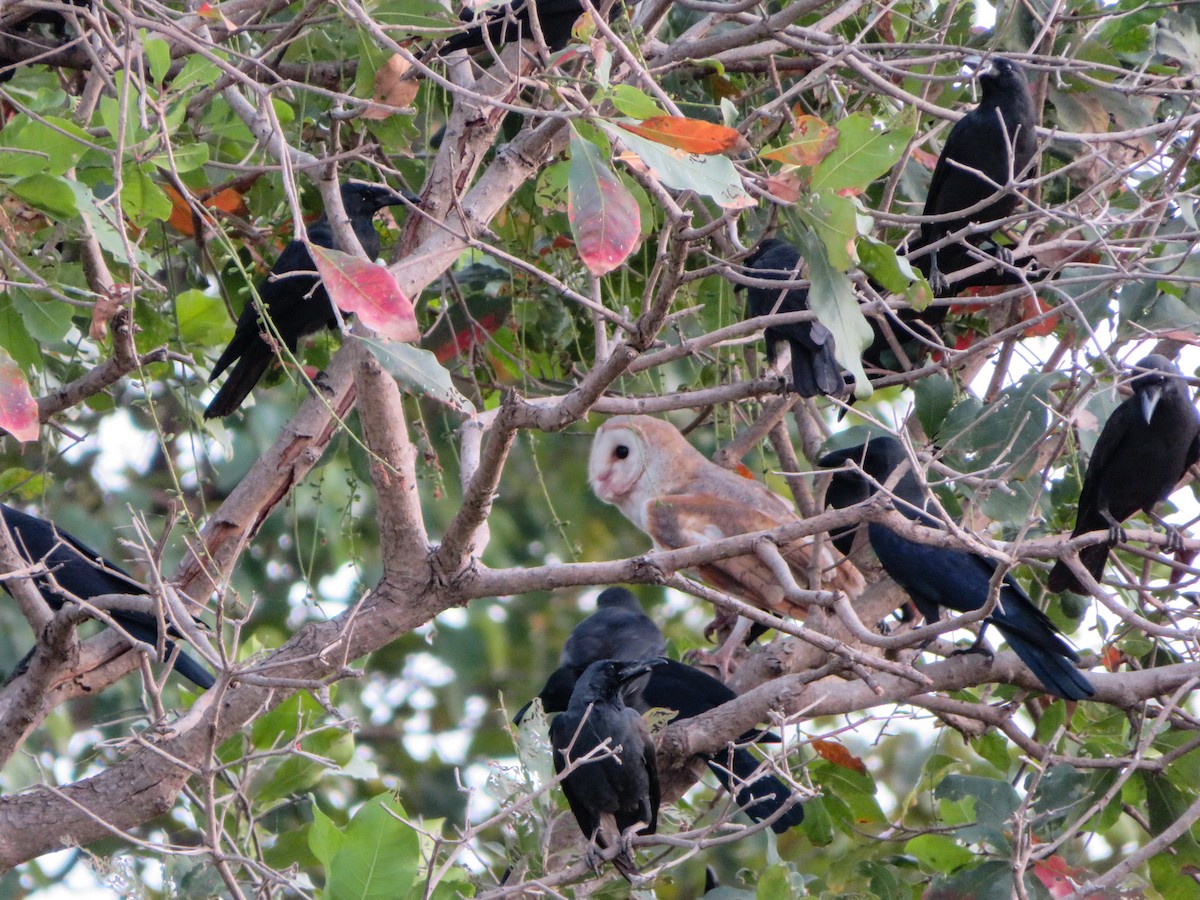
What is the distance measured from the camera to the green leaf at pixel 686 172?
2100 mm

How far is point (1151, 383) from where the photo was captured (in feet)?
12.5

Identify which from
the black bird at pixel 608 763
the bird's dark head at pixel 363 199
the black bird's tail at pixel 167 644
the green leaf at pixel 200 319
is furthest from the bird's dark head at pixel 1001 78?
the black bird's tail at pixel 167 644

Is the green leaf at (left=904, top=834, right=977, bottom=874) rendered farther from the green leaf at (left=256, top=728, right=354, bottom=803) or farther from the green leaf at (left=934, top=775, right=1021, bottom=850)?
the green leaf at (left=256, top=728, right=354, bottom=803)

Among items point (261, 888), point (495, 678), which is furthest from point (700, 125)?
point (495, 678)

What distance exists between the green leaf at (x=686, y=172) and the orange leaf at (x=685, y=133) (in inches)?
0.5

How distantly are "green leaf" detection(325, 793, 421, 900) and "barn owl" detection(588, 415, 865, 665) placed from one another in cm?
180

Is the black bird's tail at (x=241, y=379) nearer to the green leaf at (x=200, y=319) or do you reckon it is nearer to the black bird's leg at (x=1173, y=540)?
the green leaf at (x=200, y=319)

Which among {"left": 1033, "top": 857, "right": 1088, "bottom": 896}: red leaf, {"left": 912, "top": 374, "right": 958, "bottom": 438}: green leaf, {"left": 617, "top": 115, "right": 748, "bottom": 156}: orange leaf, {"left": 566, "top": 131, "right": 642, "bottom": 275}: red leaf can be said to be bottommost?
{"left": 1033, "top": 857, "right": 1088, "bottom": 896}: red leaf

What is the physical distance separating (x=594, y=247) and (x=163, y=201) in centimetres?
122

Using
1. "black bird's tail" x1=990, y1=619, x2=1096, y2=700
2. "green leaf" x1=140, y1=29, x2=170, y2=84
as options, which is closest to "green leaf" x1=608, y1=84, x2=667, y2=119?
"green leaf" x1=140, y1=29, x2=170, y2=84

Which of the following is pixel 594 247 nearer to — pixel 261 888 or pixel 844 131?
pixel 844 131

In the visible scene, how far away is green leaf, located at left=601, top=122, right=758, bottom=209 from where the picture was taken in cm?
210

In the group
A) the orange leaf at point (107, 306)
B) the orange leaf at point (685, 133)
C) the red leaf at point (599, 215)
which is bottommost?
the orange leaf at point (107, 306)

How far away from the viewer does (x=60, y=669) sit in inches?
113
